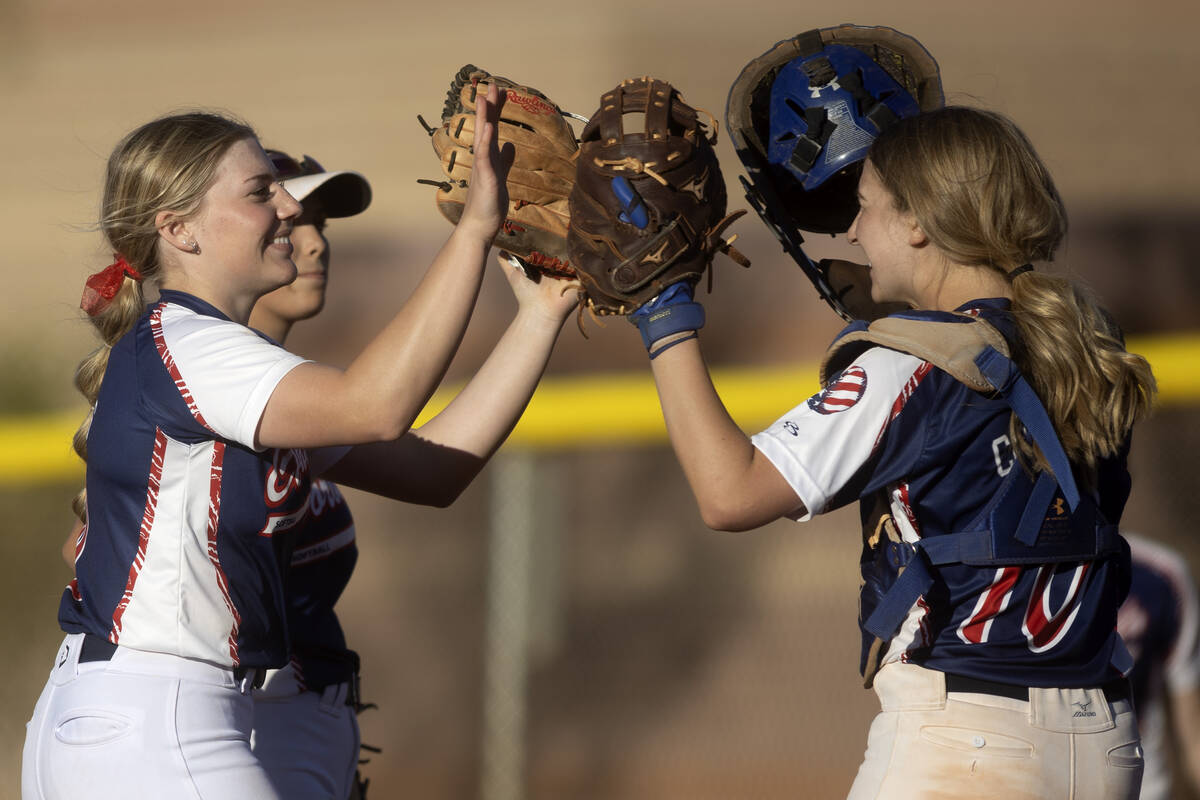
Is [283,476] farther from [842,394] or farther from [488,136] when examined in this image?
[842,394]

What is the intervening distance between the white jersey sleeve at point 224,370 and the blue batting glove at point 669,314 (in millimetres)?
501

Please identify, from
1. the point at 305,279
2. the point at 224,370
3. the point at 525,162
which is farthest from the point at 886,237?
the point at 305,279

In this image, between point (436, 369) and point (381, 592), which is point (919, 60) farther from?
point (381, 592)

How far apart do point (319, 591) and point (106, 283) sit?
33.1 inches

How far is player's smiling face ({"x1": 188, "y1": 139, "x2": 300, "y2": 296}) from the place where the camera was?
6.36 feet

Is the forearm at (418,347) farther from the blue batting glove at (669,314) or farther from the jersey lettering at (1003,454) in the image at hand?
the jersey lettering at (1003,454)

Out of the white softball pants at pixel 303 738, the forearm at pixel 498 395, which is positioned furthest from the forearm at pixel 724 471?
the white softball pants at pixel 303 738

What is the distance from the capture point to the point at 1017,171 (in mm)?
1723

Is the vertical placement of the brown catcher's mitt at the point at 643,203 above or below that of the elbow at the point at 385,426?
above

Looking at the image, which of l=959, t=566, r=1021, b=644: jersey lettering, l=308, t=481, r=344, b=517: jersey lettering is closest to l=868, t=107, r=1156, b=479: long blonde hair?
l=959, t=566, r=1021, b=644: jersey lettering

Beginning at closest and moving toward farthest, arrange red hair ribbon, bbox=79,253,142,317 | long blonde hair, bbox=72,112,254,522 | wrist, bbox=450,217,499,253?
wrist, bbox=450,217,499,253, long blonde hair, bbox=72,112,254,522, red hair ribbon, bbox=79,253,142,317

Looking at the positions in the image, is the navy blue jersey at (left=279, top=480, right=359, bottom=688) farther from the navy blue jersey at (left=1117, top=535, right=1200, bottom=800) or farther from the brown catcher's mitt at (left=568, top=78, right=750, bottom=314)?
the navy blue jersey at (left=1117, top=535, right=1200, bottom=800)

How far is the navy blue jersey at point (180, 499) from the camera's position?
5.61 feet

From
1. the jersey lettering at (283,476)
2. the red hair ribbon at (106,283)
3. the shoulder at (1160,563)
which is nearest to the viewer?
the jersey lettering at (283,476)
